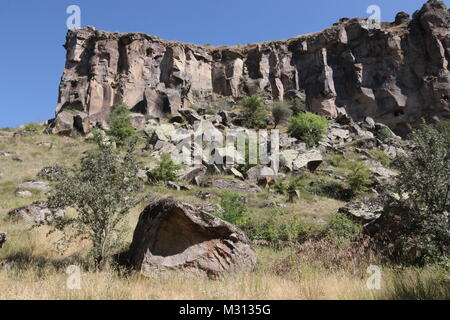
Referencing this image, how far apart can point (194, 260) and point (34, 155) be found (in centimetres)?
2017

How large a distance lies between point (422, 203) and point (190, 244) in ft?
16.4

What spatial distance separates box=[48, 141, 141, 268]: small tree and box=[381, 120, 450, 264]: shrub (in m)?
5.52

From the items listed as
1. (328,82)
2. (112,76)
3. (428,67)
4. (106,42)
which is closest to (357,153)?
(328,82)

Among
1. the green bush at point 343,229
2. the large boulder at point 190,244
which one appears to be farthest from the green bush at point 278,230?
the large boulder at point 190,244

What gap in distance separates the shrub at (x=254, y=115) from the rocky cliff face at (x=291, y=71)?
8313mm

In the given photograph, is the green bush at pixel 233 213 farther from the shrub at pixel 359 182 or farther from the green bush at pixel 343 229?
the shrub at pixel 359 182

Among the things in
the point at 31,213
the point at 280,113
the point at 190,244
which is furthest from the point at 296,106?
the point at 190,244

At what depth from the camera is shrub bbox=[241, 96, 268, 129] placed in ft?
110

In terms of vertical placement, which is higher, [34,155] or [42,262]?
[34,155]

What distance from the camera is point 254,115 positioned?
3403 centimetres

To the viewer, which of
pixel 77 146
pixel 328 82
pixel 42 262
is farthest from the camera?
pixel 328 82
